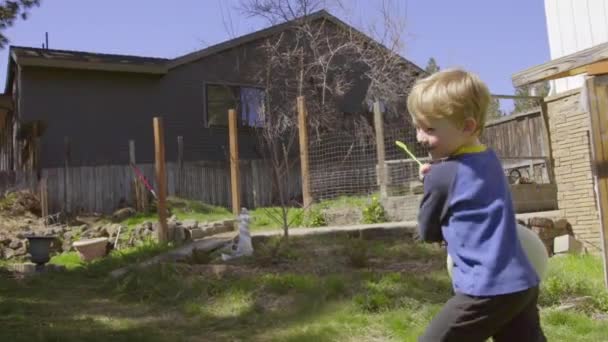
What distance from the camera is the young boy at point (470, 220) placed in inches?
76.9

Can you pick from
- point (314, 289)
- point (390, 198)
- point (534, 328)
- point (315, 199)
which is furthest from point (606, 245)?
point (315, 199)

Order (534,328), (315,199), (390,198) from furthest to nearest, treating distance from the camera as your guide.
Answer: (315,199) < (390,198) < (534,328)

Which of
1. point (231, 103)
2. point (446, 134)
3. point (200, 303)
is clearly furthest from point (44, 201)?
point (446, 134)

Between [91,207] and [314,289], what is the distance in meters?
10.7

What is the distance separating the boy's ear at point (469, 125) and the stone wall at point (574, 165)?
19.5 feet

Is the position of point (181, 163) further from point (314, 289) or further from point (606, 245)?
point (606, 245)

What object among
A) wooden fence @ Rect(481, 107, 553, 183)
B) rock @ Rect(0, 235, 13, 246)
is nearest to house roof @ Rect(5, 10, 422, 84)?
wooden fence @ Rect(481, 107, 553, 183)

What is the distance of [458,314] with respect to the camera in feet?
6.53

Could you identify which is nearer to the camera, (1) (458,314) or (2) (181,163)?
(1) (458,314)

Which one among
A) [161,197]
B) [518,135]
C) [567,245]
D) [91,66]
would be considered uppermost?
[91,66]

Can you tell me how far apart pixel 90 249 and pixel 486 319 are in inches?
358

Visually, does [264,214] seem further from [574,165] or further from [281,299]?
[281,299]

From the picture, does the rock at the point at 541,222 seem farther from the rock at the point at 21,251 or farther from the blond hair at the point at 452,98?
the rock at the point at 21,251

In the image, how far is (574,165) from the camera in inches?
299
